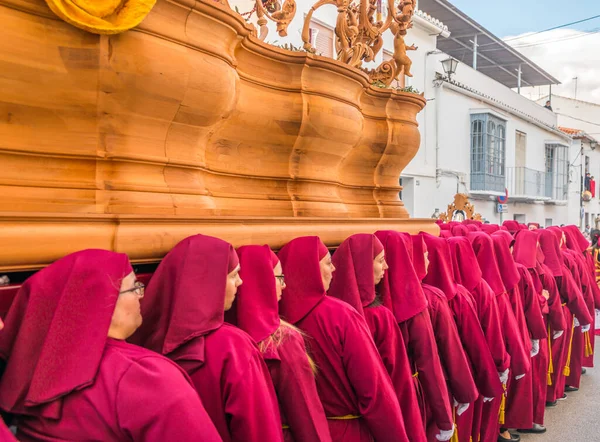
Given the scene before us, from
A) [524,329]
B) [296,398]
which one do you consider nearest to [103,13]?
[296,398]

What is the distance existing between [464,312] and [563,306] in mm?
2980

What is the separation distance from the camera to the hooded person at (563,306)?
6.00 m

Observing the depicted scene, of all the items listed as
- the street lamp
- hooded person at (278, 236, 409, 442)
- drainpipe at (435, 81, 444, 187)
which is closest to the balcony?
drainpipe at (435, 81, 444, 187)

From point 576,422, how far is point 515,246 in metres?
1.72

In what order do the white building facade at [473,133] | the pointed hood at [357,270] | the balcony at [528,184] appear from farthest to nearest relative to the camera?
the balcony at [528,184] < the white building facade at [473,133] < the pointed hood at [357,270]

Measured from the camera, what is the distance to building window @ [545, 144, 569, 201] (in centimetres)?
2659

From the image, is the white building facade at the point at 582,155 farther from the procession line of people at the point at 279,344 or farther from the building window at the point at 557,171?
the procession line of people at the point at 279,344

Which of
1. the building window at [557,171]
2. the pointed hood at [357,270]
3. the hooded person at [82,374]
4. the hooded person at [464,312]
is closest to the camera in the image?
the hooded person at [82,374]

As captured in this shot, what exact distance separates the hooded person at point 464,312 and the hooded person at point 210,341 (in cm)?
203

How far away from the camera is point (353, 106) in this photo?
3.60 meters

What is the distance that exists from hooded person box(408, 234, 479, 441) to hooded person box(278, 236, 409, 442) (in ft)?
2.97

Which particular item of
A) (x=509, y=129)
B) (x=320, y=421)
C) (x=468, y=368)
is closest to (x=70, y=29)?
(x=320, y=421)

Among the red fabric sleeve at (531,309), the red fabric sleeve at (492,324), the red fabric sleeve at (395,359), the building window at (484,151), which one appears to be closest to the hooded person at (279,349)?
the red fabric sleeve at (395,359)

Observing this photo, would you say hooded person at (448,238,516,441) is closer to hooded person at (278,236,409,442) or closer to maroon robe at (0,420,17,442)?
hooded person at (278,236,409,442)
